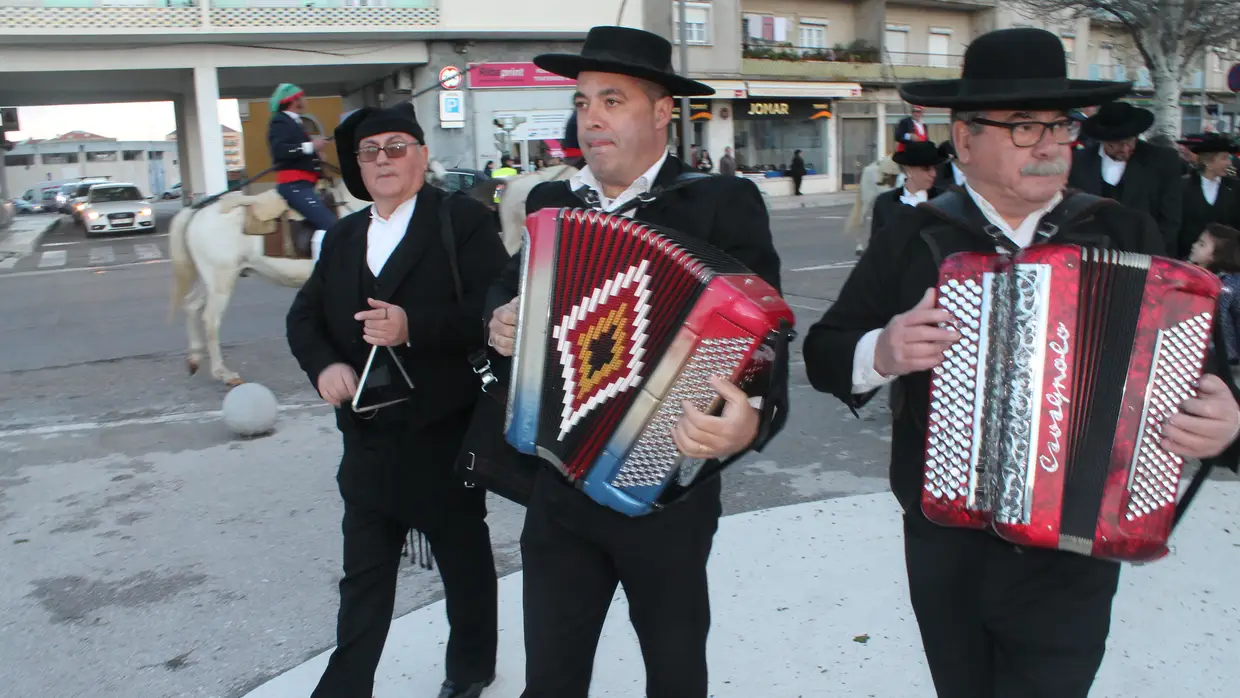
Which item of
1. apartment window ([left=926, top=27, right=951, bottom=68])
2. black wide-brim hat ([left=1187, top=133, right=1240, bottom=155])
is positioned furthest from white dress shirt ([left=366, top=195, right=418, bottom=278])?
apartment window ([left=926, top=27, right=951, bottom=68])

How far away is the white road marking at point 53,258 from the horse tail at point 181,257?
11253 millimetres

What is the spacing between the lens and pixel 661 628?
2.42 metres

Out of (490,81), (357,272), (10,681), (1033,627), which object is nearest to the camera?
(1033,627)

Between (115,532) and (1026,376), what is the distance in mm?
4570

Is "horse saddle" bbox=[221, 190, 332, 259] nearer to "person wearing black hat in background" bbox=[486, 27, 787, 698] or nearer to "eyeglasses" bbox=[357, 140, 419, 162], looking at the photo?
"eyeglasses" bbox=[357, 140, 419, 162]

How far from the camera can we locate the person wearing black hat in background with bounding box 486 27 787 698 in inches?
94.0

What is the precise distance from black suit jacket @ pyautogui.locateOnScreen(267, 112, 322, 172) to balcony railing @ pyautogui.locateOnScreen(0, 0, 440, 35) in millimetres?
20443

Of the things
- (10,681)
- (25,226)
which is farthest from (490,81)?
(10,681)

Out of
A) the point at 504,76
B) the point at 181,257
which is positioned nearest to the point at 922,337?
the point at 181,257

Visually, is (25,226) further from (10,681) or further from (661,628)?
(661,628)

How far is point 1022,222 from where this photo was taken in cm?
219

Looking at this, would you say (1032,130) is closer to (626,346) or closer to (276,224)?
(626,346)

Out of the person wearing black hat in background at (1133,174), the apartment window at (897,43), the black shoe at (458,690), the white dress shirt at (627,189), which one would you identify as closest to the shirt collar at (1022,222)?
the white dress shirt at (627,189)

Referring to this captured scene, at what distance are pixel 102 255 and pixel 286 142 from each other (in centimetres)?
1465
